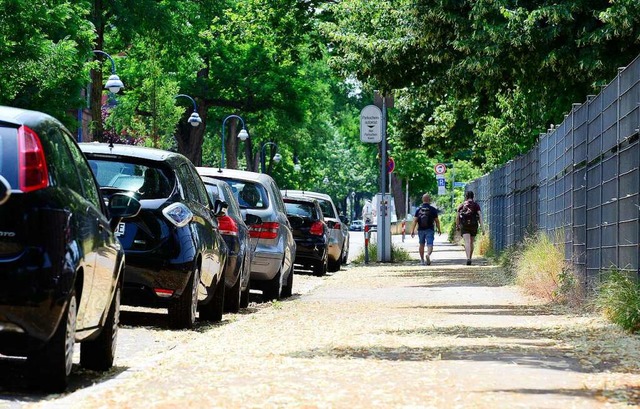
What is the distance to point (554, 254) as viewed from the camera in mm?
20547

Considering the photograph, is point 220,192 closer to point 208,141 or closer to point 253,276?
point 253,276

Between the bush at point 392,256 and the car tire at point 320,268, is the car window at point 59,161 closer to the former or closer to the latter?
the car tire at point 320,268

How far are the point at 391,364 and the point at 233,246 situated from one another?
6621 mm

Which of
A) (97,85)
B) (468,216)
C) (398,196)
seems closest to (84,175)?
(468,216)

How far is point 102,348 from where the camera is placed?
391 inches

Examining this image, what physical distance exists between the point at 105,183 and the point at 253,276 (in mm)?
5983

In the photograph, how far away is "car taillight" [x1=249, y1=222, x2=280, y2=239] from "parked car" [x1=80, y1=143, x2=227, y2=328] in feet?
16.3

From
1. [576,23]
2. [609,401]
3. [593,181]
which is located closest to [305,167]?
[576,23]

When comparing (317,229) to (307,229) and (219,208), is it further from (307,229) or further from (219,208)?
(219,208)

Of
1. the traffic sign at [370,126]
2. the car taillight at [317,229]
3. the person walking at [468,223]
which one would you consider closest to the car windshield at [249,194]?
the car taillight at [317,229]

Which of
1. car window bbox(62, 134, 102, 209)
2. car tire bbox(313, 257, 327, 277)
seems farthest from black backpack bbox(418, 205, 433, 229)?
car window bbox(62, 134, 102, 209)

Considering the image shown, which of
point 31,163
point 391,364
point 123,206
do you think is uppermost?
point 31,163

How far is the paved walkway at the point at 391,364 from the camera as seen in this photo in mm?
8172

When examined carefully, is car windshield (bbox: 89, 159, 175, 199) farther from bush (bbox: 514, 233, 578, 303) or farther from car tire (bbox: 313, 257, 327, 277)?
car tire (bbox: 313, 257, 327, 277)
